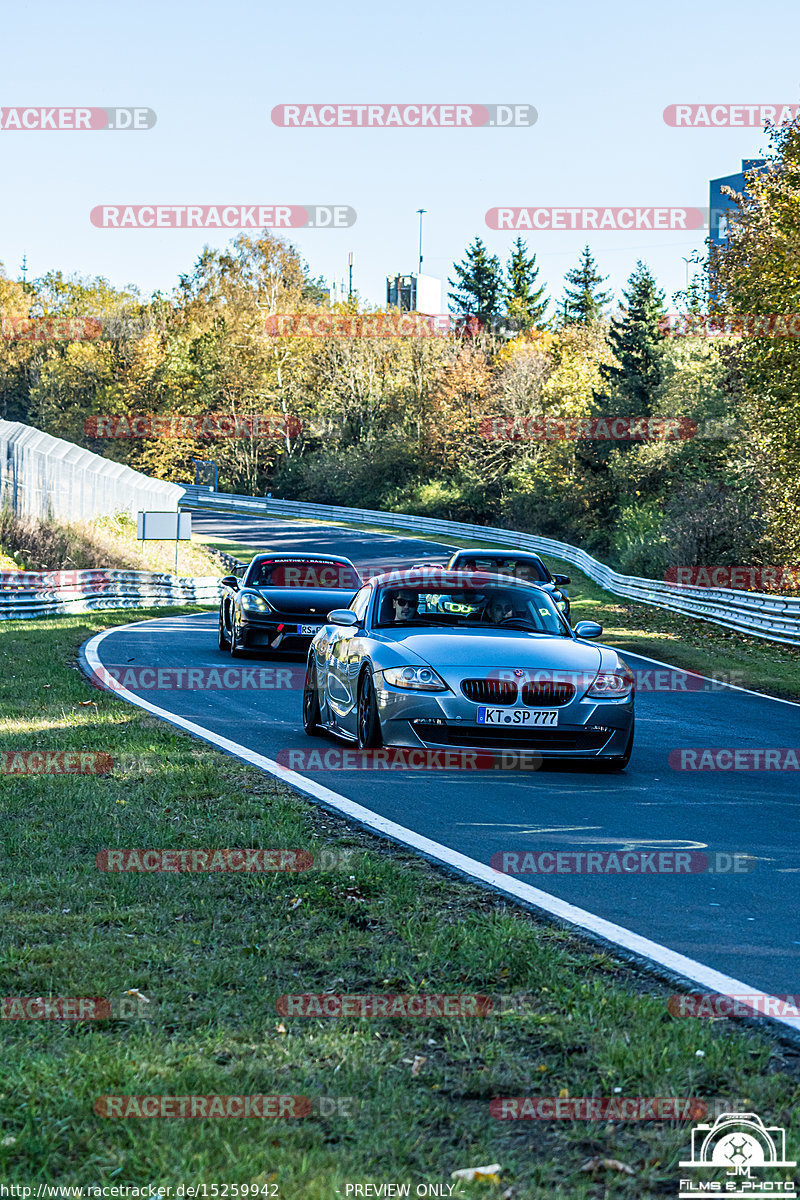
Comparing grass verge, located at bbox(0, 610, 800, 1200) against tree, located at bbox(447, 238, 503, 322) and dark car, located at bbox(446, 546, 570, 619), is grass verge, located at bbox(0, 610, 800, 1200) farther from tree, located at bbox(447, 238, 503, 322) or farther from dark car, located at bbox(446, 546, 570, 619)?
tree, located at bbox(447, 238, 503, 322)

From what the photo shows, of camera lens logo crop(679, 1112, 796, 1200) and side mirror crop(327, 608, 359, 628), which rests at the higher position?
side mirror crop(327, 608, 359, 628)

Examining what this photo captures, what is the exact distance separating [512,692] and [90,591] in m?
22.3

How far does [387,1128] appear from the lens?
3406 millimetres

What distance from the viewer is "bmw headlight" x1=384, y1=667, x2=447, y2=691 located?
960cm

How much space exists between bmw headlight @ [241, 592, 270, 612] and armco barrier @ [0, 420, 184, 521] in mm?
16567

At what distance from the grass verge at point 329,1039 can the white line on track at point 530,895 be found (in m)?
0.16

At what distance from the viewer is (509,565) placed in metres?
23.2

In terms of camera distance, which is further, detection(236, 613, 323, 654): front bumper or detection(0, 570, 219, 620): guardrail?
detection(0, 570, 219, 620): guardrail

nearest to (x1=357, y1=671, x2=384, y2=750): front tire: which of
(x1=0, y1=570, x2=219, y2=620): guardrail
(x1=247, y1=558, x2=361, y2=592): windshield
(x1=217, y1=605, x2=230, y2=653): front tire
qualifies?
(x1=247, y1=558, x2=361, y2=592): windshield

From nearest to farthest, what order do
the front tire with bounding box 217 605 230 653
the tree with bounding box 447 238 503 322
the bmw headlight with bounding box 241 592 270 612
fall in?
the bmw headlight with bounding box 241 592 270 612
the front tire with bounding box 217 605 230 653
the tree with bounding box 447 238 503 322

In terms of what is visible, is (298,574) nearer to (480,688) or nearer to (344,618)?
(344,618)

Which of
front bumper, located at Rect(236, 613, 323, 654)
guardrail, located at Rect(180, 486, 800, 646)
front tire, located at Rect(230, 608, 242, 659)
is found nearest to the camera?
front bumper, located at Rect(236, 613, 323, 654)

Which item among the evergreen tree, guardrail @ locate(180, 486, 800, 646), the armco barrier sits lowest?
guardrail @ locate(180, 486, 800, 646)

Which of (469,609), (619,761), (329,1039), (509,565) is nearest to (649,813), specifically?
(619,761)
